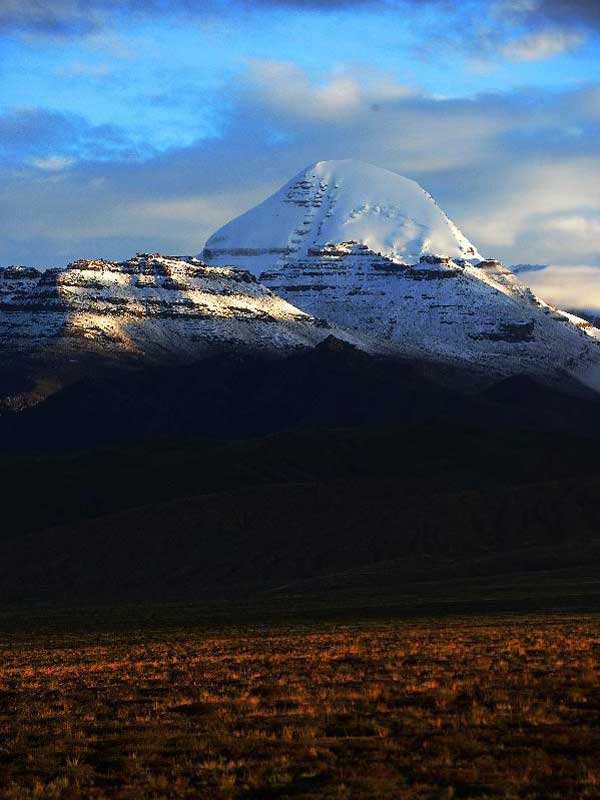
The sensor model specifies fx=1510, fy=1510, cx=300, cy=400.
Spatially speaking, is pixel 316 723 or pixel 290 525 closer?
pixel 316 723

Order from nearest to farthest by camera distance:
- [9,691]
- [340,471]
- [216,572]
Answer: [9,691], [216,572], [340,471]

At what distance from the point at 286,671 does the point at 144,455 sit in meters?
156

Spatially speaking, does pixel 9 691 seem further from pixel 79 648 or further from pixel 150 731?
pixel 79 648

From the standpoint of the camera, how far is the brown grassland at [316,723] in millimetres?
22516

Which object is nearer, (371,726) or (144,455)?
(371,726)

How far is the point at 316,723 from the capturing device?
2744 cm

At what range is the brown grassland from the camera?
22.5 m

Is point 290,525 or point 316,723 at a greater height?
point 290,525

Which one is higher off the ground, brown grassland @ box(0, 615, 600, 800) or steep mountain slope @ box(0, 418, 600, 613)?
steep mountain slope @ box(0, 418, 600, 613)

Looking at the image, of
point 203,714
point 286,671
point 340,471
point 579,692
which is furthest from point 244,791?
point 340,471

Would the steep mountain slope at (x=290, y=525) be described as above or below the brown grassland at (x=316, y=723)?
above

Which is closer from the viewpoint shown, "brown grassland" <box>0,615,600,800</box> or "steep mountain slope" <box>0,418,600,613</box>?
"brown grassland" <box>0,615,600,800</box>

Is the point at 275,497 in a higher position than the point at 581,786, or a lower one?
higher

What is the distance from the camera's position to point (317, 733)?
26375mm
